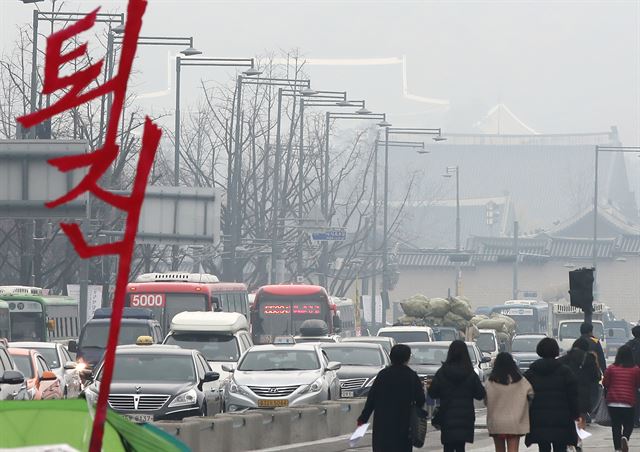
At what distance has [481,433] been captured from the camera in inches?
1104

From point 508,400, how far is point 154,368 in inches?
396

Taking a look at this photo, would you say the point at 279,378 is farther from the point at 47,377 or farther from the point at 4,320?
the point at 4,320

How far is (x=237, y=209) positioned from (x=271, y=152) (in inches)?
771

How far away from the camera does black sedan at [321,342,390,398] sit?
3350 cm

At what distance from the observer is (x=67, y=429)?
489 cm

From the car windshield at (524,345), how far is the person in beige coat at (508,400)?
37.1 m

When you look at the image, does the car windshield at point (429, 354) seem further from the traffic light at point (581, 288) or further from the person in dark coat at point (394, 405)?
the person in dark coat at point (394, 405)

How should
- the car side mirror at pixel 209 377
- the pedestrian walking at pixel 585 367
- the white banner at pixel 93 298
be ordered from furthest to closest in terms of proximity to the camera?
the white banner at pixel 93 298
the car side mirror at pixel 209 377
the pedestrian walking at pixel 585 367

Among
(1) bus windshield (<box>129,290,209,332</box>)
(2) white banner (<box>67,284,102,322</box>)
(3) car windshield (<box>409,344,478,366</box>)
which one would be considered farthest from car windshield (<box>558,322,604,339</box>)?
(3) car windshield (<box>409,344,478,366</box>)

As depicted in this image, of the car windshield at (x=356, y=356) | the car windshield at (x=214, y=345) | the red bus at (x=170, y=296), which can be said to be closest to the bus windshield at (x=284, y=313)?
the red bus at (x=170, y=296)

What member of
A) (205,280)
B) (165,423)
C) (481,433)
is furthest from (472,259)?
(165,423)

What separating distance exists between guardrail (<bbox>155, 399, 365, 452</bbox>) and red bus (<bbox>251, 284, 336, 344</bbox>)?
79.1 feet

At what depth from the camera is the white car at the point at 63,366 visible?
30.2m

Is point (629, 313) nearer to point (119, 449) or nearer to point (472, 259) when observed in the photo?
point (472, 259)
